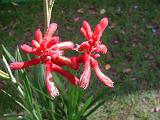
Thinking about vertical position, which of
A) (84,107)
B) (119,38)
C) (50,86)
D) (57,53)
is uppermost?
(57,53)

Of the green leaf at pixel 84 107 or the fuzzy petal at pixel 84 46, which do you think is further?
the green leaf at pixel 84 107

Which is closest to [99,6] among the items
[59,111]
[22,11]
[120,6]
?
[120,6]

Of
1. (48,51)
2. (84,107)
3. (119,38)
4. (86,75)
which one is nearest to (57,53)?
(48,51)

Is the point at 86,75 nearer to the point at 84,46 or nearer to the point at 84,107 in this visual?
the point at 84,46

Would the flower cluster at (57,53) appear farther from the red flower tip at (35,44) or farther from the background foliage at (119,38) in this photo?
the background foliage at (119,38)

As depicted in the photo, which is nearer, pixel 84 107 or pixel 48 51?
pixel 48 51

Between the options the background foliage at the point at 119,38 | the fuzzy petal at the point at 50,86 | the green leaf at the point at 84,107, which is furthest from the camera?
the background foliage at the point at 119,38

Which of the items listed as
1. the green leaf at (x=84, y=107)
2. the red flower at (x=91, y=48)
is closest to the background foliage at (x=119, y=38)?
the green leaf at (x=84, y=107)

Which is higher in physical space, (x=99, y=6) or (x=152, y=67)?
(x=99, y=6)

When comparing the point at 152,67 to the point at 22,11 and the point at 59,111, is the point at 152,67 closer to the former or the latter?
the point at 59,111

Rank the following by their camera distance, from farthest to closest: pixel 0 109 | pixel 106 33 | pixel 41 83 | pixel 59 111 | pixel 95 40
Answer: pixel 106 33, pixel 0 109, pixel 59 111, pixel 41 83, pixel 95 40

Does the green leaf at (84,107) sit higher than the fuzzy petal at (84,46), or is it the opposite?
the fuzzy petal at (84,46)
